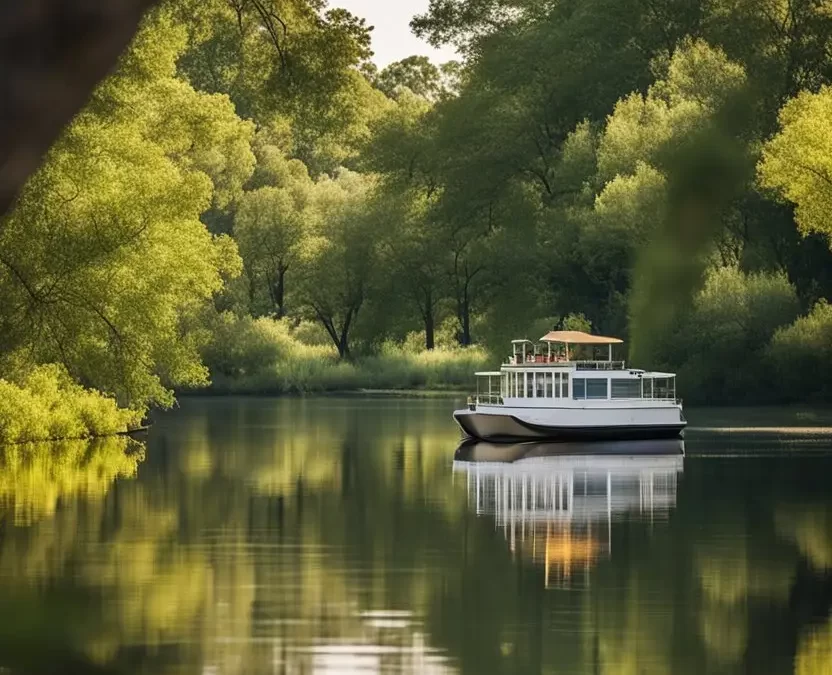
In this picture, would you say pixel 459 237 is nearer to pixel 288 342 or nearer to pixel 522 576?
pixel 288 342

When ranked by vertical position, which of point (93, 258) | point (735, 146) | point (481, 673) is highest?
point (93, 258)

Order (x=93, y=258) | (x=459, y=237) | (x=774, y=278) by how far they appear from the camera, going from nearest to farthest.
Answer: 1. (x=93, y=258)
2. (x=774, y=278)
3. (x=459, y=237)

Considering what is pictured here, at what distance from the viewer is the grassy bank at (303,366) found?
300ft

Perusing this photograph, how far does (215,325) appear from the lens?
3590 inches

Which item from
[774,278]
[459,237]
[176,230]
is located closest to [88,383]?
[176,230]

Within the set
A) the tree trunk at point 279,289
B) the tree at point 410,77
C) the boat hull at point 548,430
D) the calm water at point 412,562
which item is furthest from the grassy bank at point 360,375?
the tree at point 410,77

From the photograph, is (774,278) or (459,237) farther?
(459,237)

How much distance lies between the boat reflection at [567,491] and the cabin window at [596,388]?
206 centimetres

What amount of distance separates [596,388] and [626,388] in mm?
1105

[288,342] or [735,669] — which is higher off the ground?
[288,342]

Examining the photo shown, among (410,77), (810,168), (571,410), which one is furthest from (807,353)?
(410,77)

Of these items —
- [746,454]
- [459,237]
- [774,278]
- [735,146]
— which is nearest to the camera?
[735,146]

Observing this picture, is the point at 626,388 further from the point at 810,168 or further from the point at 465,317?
the point at 465,317

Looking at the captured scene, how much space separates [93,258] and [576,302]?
46.6 metres
